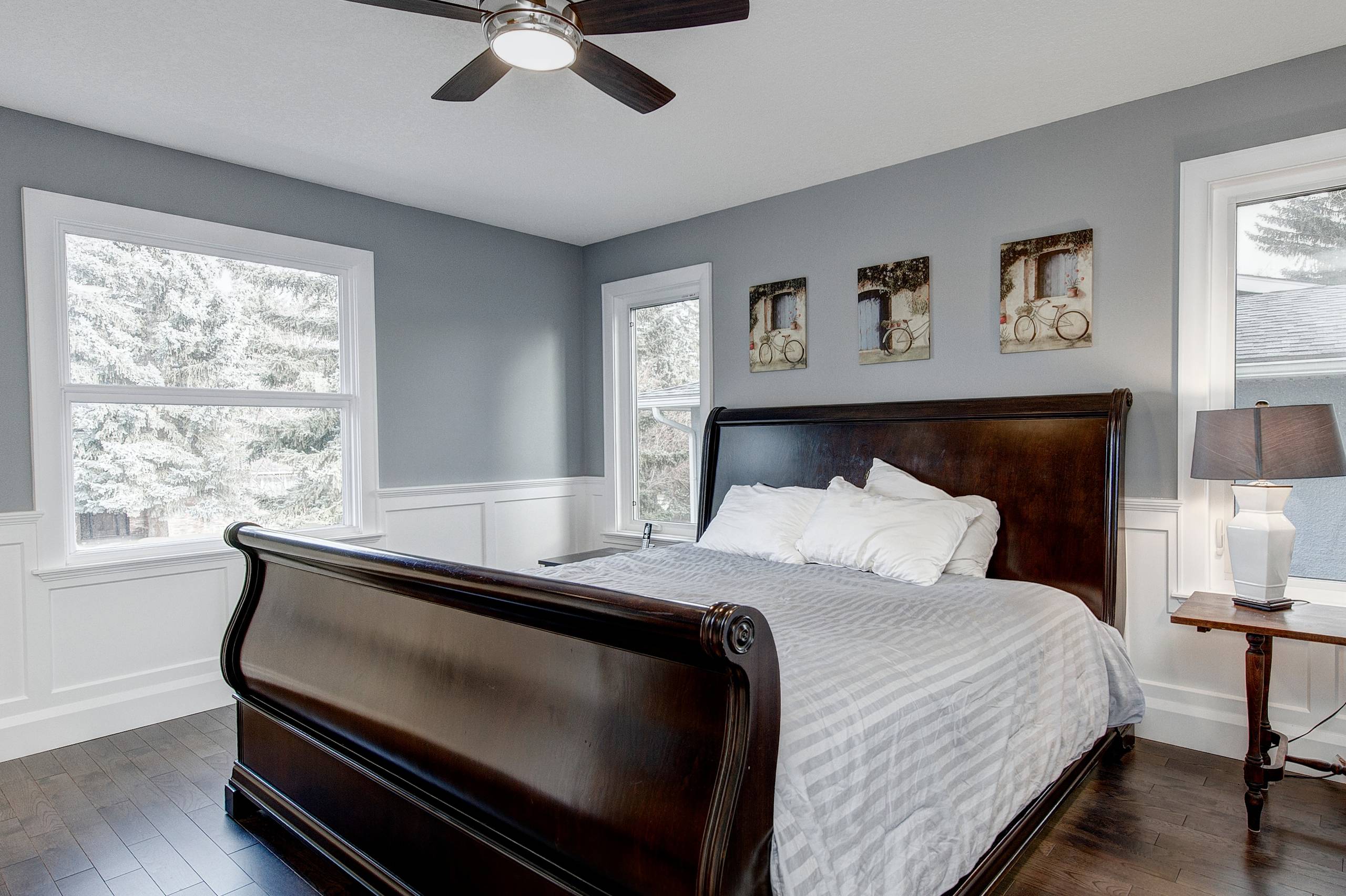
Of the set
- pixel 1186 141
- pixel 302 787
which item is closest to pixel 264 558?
pixel 302 787

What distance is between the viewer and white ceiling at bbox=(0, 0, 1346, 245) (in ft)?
7.71

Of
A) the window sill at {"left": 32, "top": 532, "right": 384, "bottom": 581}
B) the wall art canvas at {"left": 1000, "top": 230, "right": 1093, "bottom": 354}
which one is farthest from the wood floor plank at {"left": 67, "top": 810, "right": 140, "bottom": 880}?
the wall art canvas at {"left": 1000, "top": 230, "right": 1093, "bottom": 354}

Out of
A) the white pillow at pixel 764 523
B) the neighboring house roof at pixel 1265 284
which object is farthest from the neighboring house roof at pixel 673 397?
the neighboring house roof at pixel 1265 284

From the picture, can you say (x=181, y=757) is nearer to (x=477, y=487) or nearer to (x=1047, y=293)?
(x=477, y=487)

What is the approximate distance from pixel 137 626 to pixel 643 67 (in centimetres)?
319

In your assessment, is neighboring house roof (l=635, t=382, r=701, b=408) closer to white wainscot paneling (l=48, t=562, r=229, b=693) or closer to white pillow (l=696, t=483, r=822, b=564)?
white pillow (l=696, t=483, r=822, b=564)

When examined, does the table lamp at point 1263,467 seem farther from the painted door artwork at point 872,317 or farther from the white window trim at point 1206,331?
the painted door artwork at point 872,317

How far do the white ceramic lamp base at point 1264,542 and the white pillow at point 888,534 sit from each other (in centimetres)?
87

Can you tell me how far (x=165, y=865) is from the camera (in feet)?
7.11

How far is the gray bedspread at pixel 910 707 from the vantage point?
1392 mm

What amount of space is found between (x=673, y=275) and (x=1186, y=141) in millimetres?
2622

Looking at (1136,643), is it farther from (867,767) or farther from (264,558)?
(264,558)

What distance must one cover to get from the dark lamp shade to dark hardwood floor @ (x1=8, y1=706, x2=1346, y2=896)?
1090mm

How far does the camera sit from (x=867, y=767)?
58.4 inches
